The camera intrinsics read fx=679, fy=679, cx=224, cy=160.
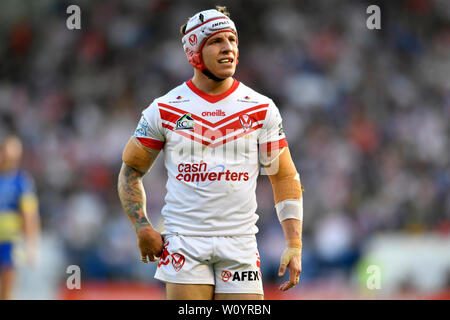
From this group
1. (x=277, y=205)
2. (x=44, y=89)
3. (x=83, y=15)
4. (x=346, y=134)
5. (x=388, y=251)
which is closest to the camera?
(x=277, y=205)

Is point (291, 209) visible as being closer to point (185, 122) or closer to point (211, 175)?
point (211, 175)

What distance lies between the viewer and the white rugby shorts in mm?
4191

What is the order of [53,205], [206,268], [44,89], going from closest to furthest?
[206,268] < [53,205] < [44,89]

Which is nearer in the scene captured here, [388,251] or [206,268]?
[206,268]

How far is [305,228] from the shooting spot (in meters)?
11.6

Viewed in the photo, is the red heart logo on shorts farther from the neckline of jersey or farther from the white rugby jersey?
the neckline of jersey

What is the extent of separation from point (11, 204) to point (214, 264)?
5317mm

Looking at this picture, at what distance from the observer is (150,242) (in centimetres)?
431

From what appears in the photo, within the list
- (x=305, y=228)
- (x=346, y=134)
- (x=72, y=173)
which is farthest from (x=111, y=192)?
(x=346, y=134)

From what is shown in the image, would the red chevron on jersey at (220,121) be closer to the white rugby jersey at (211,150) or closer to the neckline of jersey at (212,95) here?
the white rugby jersey at (211,150)

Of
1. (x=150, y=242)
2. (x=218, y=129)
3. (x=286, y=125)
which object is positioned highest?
(x=286, y=125)

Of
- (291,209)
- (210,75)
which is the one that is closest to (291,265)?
(291,209)

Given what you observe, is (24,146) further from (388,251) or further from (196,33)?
(196,33)

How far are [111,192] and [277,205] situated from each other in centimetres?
839
